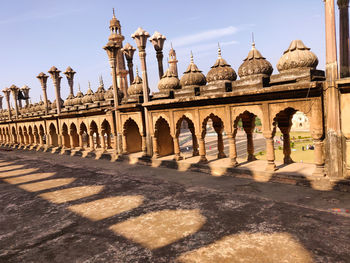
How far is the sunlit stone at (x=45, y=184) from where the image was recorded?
11.5 m

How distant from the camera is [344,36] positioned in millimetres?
9461

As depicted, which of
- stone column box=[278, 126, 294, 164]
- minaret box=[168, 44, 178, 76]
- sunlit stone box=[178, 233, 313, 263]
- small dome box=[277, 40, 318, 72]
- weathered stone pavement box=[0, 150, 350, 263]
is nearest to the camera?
sunlit stone box=[178, 233, 313, 263]

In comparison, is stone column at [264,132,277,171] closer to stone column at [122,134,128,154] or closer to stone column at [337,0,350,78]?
stone column at [337,0,350,78]

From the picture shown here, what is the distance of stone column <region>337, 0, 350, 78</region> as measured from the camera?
30.9ft

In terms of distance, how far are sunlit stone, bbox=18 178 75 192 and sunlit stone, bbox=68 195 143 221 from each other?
11.9ft

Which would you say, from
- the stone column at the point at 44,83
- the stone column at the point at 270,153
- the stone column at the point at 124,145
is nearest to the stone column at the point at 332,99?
the stone column at the point at 270,153

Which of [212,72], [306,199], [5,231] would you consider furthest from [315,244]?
[212,72]

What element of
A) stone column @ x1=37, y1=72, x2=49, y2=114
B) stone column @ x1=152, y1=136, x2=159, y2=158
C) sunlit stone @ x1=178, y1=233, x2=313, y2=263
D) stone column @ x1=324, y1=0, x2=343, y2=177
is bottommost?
sunlit stone @ x1=178, y1=233, x2=313, y2=263

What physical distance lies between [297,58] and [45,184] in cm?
1144

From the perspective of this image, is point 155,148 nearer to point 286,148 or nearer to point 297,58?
point 286,148

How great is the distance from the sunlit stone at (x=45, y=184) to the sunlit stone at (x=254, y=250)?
8.47 meters

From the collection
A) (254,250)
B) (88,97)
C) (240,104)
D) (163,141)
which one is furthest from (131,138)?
Result: (254,250)

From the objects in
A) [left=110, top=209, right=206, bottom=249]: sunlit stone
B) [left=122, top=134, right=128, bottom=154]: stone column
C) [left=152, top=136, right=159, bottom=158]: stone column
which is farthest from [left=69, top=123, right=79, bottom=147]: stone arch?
[left=110, top=209, right=206, bottom=249]: sunlit stone

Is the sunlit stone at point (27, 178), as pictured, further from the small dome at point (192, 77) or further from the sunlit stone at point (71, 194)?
the small dome at point (192, 77)
